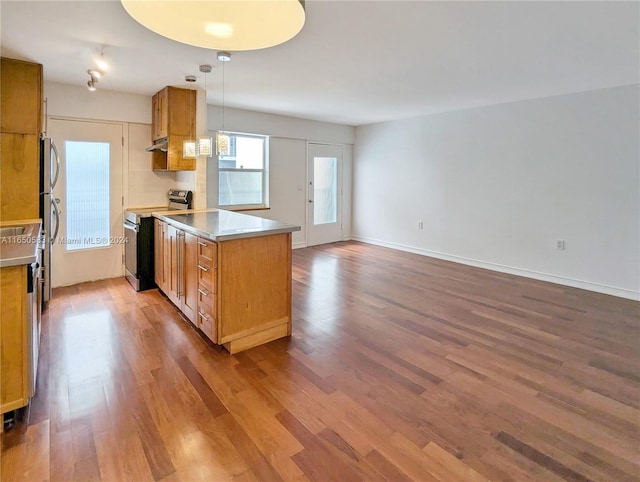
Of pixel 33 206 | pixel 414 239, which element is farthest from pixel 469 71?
pixel 33 206

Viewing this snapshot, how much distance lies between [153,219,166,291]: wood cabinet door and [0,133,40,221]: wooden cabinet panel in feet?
3.48

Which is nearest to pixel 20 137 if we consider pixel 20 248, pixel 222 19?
pixel 20 248

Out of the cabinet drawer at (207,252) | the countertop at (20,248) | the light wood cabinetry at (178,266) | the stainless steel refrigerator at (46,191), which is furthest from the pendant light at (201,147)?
the countertop at (20,248)

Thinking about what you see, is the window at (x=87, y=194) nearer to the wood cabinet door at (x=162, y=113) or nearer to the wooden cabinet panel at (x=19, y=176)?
the wood cabinet door at (x=162, y=113)

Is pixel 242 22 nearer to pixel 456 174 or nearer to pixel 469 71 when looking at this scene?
pixel 469 71

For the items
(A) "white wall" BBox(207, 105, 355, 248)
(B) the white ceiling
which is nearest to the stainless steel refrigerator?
(B) the white ceiling

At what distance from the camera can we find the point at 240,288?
109 inches

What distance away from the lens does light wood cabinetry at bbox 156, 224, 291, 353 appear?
8.82 feet

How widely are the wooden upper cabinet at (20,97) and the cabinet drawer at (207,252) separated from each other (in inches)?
80.8

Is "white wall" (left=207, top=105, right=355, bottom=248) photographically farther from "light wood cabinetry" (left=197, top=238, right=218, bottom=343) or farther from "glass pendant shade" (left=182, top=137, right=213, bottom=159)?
"light wood cabinetry" (left=197, top=238, right=218, bottom=343)

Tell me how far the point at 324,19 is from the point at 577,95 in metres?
3.69

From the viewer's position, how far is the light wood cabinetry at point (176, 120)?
13.9 feet

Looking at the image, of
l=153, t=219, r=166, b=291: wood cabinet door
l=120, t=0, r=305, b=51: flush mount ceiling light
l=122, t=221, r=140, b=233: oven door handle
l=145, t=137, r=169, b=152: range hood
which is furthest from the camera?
l=145, t=137, r=169, b=152: range hood

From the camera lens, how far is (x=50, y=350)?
2.75 meters
